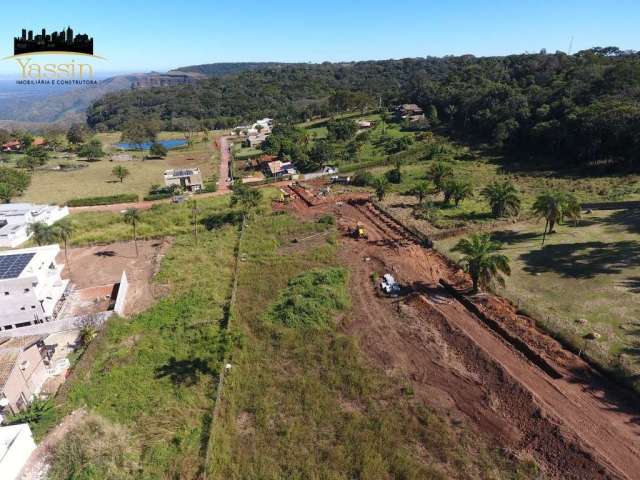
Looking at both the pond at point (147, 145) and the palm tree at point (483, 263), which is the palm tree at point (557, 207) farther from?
the pond at point (147, 145)

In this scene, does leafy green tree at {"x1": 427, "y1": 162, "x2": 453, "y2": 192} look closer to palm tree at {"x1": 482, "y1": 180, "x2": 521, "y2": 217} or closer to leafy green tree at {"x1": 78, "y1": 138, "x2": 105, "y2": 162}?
palm tree at {"x1": 482, "y1": 180, "x2": 521, "y2": 217}

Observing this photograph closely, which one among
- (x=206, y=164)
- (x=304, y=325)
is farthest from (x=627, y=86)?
(x=206, y=164)

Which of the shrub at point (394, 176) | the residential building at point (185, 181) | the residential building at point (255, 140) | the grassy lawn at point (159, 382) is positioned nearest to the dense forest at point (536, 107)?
the residential building at point (255, 140)

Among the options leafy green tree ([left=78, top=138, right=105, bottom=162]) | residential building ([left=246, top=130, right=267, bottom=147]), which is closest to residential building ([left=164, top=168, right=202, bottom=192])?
residential building ([left=246, top=130, right=267, bottom=147])

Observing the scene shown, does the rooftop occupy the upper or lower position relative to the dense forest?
lower

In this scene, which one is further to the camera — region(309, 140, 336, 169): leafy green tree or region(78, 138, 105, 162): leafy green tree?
region(78, 138, 105, 162): leafy green tree

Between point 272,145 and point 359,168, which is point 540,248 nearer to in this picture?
point 359,168
